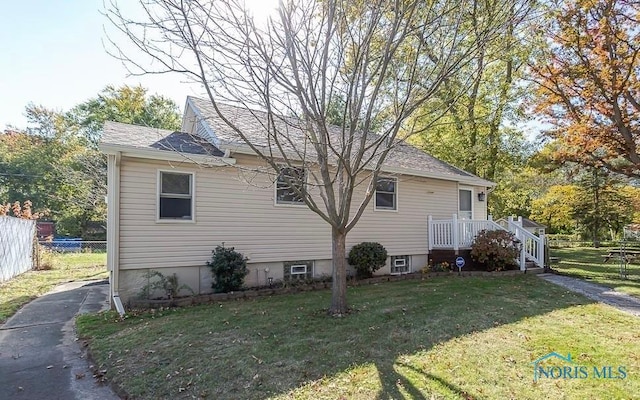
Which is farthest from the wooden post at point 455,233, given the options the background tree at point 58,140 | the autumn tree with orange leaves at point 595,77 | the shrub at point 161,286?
the background tree at point 58,140

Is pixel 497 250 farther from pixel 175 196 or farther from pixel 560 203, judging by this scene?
pixel 560 203

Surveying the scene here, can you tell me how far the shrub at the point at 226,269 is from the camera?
802 centimetres

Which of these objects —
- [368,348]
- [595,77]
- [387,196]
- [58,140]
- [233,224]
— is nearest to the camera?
[368,348]

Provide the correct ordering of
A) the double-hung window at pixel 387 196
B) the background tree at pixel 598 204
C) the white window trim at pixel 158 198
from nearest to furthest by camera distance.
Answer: the white window trim at pixel 158 198 < the double-hung window at pixel 387 196 < the background tree at pixel 598 204

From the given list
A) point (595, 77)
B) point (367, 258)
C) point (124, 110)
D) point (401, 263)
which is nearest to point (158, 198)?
point (367, 258)

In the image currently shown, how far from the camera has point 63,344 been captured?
5.67 meters

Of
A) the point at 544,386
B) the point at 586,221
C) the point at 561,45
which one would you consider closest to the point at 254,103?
the point at 544,386

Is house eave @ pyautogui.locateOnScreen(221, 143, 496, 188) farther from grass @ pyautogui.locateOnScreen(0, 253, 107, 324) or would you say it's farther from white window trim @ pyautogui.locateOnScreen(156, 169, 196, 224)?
grass @ pyautogui.locateOnScreen(0, 253, 107, 324)

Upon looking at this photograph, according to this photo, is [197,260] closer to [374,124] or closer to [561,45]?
[374,124]

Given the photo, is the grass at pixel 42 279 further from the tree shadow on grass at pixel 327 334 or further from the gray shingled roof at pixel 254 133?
the gray shingled roof at pixel 254 133

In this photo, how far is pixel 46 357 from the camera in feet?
16.7

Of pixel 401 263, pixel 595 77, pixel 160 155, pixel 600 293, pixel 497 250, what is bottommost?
pixel 600 293

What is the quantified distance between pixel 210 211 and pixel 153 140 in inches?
80.7

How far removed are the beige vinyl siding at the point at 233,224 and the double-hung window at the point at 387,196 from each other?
0.51 feet
